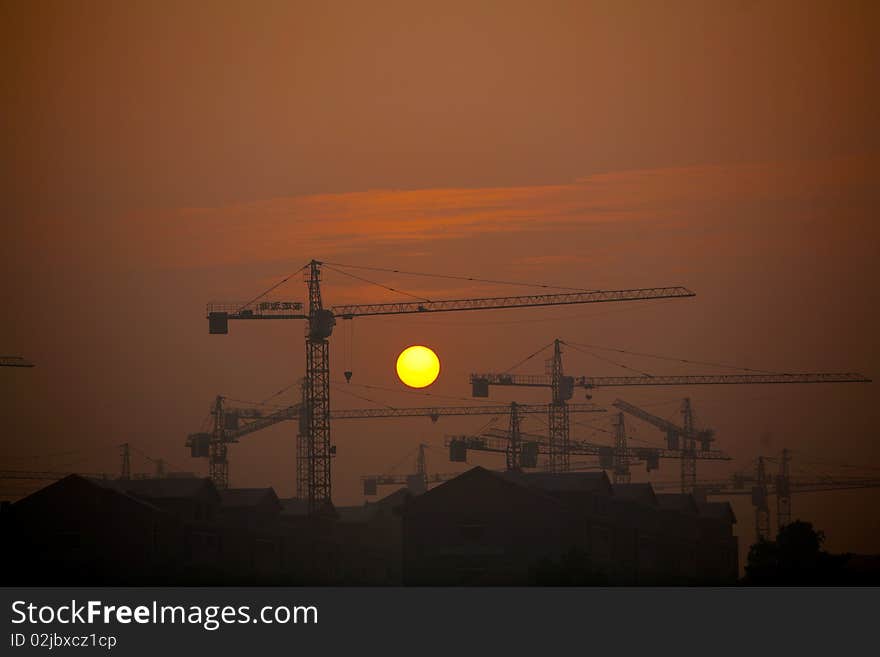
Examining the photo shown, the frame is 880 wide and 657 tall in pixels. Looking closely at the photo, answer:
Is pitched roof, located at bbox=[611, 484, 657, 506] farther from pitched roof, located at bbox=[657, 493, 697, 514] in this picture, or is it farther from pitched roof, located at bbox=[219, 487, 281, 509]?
pitched roof, located at bbox=[219, 487, 281, 509]

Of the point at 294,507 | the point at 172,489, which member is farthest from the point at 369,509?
the point at 172,489

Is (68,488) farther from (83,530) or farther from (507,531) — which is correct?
(507,531)

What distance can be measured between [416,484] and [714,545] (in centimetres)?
7750

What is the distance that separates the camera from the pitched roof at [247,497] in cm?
7906

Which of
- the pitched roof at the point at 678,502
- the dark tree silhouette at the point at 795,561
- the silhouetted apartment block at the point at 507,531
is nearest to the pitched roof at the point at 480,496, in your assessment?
the silhouetted apartment block at the point at 507,531

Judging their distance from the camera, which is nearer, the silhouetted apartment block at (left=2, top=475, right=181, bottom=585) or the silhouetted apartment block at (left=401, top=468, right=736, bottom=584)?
the silhouetted apartment block at (left=2, top=475, right=181, bottom=585)

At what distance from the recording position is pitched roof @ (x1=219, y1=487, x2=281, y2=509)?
7906cm

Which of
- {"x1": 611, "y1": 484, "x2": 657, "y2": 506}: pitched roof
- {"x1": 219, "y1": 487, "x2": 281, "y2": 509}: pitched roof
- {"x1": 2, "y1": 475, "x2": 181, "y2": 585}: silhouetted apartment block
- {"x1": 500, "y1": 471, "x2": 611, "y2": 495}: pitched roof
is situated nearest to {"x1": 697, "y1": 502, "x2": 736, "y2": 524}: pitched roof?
{"x1": 611, "y1": 484, "x2": 657, "y2": 506}: pitched roof

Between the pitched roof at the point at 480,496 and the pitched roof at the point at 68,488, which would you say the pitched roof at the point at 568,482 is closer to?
the pitched roof at the point at 480,496

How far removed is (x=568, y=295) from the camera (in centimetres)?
12712

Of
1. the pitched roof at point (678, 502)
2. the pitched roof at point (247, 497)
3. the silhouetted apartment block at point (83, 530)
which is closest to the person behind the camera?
the silhouetted apartment block at point (83, 530)

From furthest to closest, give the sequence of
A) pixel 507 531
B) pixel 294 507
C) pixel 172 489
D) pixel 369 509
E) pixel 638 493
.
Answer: pixel 369 509
pixel 294 507
pixel 638 493
pixel 172 489
pixel 507 531

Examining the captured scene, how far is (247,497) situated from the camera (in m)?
80.8
